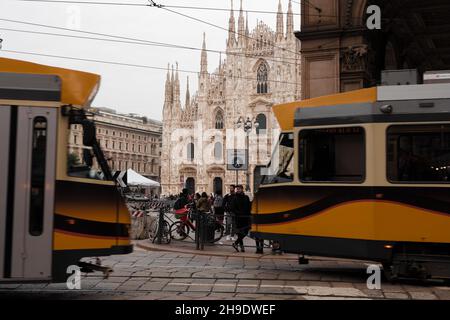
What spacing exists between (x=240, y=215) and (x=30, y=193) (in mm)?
6970

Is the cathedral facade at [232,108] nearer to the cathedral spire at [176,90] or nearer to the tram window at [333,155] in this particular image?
the cathedral spire at [176,90]

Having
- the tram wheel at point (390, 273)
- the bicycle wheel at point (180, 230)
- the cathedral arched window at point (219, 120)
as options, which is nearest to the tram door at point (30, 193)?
the tram wheel at point (390, 273)

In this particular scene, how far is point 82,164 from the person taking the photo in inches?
261

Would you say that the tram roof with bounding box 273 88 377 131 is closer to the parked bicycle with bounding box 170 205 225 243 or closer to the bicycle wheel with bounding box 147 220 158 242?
the parked bicycle with bounding box 170 205 225 243

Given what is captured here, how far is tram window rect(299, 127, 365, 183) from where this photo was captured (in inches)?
325

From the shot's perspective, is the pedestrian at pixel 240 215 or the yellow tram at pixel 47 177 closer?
the yellow tram at pixel 47 177

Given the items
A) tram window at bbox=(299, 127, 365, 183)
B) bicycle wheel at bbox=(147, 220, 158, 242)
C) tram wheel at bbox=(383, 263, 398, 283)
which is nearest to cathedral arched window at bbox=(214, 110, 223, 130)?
bicycle wheel at bbox=(147, 220, 158, 242)

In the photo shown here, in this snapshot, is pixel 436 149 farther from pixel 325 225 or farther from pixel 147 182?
pixel 147 182

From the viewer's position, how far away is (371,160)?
809cm

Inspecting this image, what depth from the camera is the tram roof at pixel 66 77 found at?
21.4 ft

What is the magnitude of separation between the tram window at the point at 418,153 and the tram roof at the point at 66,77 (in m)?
4.16

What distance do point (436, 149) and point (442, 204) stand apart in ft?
2.46
